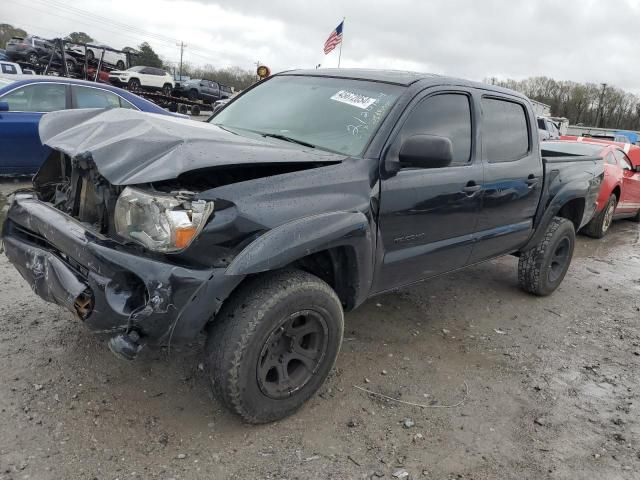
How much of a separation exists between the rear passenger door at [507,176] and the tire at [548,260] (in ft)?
1.28

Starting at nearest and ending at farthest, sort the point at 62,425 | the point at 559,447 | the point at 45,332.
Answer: the point at 62,425, the point at 559,447, the point at 45,332

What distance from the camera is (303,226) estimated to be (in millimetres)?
2535

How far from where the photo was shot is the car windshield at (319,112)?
317 centimetres

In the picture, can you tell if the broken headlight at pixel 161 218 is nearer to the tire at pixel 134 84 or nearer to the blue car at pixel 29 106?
the blue car at pixel 29 106

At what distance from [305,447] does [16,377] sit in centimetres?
169

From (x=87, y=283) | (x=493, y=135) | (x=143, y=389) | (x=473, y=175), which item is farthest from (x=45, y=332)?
(x=493, y=135)

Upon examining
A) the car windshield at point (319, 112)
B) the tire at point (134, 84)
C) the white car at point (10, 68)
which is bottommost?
the car windshield at point (319, 112)

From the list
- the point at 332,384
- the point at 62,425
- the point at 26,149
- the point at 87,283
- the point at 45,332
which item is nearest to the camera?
the point at 87,283

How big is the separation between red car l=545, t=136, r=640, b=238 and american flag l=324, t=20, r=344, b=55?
30.2ft

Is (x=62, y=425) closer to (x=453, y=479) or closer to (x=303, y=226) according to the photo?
(x=303, y=226)

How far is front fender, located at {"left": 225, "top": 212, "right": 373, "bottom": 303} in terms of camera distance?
2.36 metres

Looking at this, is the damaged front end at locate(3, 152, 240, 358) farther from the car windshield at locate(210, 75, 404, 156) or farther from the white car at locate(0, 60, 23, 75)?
the white car at locate(0, 60, 23, 75)

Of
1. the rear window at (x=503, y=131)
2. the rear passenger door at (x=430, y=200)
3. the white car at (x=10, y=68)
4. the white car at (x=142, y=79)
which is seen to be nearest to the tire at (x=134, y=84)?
the white car at (x=142, y=79)

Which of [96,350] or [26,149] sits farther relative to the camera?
[26,149]
